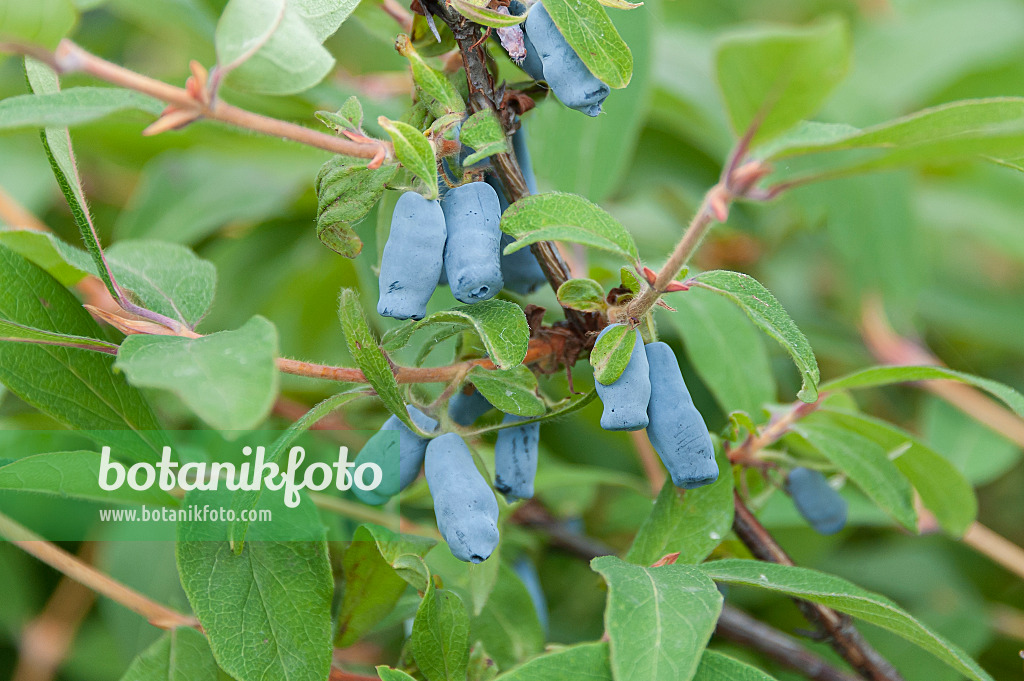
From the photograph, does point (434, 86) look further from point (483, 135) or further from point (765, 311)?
point (765, 311)

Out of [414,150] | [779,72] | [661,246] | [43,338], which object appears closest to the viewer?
[779,72]

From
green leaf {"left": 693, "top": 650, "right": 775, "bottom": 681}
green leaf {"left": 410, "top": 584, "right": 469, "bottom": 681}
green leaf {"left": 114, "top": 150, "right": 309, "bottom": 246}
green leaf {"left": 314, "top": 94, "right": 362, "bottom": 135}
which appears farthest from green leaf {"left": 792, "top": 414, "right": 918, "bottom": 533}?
green leaf {"left": 114, "top": 150, "right": 309, "bottom": 246}

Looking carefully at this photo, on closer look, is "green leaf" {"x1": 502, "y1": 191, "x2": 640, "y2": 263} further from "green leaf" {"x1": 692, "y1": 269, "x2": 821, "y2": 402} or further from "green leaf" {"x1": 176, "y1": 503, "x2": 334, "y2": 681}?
"green leaf" {"x1": 176, "y1": 503, "x2": 334, "y2": 681}

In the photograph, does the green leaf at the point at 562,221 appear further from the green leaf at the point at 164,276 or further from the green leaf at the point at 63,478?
the green leaf at the point at 63,478

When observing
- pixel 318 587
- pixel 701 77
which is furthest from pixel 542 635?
pixel 701 77

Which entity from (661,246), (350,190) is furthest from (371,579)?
(661,246)

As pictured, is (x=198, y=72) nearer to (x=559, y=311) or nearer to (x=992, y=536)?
(x=559, y=311)
